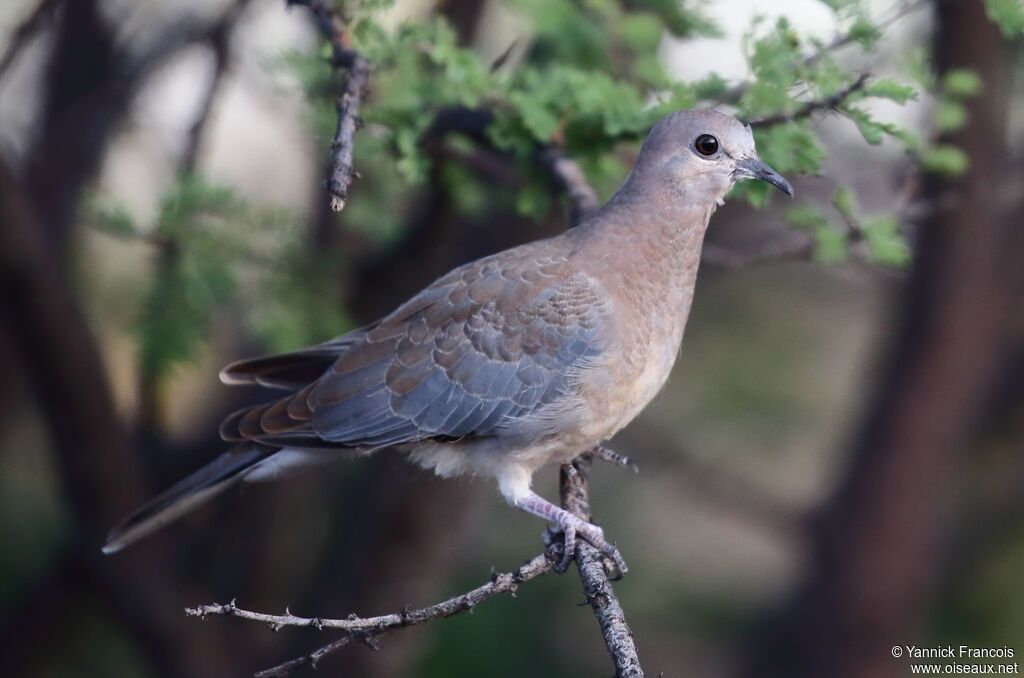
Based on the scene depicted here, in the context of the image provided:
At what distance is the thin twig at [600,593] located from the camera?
85.7 inches

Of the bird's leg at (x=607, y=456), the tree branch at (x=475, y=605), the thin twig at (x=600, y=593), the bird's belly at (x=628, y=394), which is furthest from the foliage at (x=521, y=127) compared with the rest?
the tree branch at (x=475, y=605)

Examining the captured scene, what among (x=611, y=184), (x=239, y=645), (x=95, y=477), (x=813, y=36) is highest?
(x=611, y=184)

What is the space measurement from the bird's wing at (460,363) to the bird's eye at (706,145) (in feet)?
1.54

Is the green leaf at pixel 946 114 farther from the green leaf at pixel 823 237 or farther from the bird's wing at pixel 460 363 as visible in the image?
the bird's wing at pixel 460 363

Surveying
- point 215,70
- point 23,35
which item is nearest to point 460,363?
point 23,35

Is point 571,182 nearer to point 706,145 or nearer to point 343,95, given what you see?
point 706,145

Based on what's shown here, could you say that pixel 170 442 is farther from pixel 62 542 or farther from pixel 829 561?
pixel 829 561

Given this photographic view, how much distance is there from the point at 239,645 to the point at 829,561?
2.94 m

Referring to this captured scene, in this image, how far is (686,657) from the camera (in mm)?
7410

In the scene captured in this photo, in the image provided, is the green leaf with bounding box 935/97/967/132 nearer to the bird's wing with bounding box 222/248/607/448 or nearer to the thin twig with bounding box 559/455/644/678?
the bird's wing with bounding box 222/248/607/448

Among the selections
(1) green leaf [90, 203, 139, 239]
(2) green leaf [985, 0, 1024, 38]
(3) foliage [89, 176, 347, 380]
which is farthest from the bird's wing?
(2) green leaf [985, 0, 1024, 38]

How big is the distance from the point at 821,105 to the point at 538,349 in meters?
0.99

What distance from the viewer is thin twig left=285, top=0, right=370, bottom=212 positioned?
213cm

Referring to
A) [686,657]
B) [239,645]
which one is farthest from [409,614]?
[686,657]
